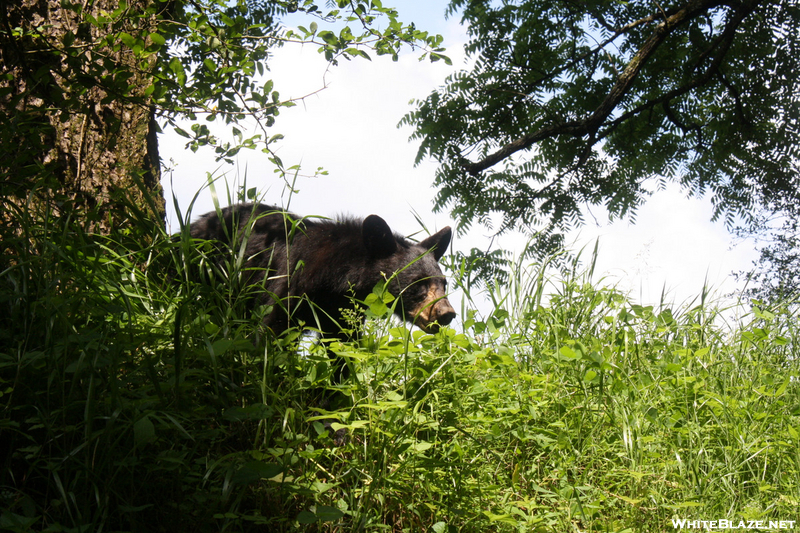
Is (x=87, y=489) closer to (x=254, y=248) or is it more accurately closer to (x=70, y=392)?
(x=70, y=392)

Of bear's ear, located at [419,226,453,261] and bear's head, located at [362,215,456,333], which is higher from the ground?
bear's ear, located at [419,226,453,261]

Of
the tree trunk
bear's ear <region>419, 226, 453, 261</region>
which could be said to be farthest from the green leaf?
bear's ear <region>419, 226, 453, 261</region>

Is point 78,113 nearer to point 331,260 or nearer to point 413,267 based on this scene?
point 331,260

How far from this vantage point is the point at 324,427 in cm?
259

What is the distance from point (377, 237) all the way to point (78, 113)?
2.37 meters

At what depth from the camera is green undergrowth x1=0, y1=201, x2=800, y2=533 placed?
6.72 feet

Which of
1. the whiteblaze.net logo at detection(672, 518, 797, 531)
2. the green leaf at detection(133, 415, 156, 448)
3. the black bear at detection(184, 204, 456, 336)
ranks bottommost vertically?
the green leaf at detection(133, 415, 156, 448)

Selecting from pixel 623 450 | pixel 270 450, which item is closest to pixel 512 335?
pixel 623 450

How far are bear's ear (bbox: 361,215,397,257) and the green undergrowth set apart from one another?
5.60 ft

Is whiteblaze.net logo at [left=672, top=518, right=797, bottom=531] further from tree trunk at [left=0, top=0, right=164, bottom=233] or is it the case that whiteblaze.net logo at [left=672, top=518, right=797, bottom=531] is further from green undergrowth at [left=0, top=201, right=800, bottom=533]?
tree trunk at [left=0, top=0, right=164, bottom=233]

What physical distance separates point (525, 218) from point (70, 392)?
6.17m

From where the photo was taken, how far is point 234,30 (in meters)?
3.43

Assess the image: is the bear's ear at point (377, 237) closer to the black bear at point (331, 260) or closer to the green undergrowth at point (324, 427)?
the black bear at point (331, 260)

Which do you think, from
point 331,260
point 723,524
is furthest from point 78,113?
point 723,524
